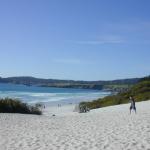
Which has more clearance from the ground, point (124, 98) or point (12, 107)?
point (124, 98)

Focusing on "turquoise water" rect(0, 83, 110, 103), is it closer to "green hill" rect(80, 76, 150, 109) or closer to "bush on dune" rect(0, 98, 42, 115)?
"green hill" rect(80, 76, 150, 109)

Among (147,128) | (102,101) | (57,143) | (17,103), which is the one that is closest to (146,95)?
(102,101)

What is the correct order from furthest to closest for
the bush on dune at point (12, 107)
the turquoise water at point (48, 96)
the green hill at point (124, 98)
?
the turquoise water at point (48, 96) → the green hill at point (124, 98) → the bush on dune at point (12, 107)

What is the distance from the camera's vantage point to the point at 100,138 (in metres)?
15.3

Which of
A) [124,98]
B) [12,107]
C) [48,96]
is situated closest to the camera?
[12,107]

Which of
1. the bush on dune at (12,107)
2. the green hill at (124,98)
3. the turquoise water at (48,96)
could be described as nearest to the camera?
the bush on dune at (12,107)

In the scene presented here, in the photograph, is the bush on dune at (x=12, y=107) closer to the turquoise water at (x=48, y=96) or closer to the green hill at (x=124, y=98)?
the green hill at (x=124, y=98)

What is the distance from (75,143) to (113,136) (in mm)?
1955

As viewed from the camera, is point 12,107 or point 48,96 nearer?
point 12,107

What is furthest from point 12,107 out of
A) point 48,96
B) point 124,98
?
point 48,96

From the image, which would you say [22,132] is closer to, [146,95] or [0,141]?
[0,141]

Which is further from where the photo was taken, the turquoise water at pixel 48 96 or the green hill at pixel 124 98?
the turquoise water at pixel 48 96

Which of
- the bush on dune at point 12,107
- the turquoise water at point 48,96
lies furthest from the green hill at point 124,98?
the turquoise water at point 48,96

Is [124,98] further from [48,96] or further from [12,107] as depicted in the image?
[48,96]
